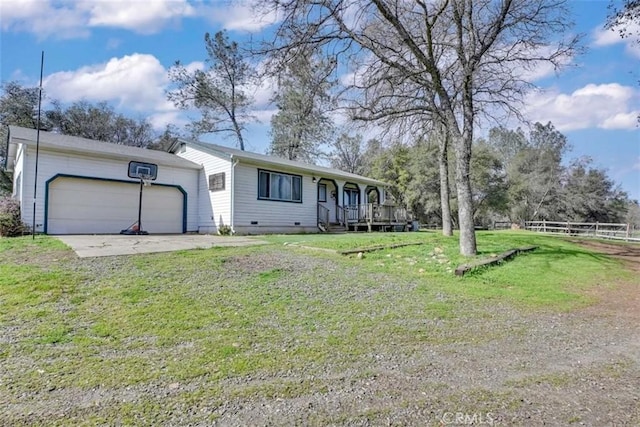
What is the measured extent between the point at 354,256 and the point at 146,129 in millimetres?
27233

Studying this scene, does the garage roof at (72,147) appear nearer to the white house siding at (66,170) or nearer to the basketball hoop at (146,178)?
the white house siding at (66,170)

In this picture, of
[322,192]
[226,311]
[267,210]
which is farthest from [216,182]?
[226,311]

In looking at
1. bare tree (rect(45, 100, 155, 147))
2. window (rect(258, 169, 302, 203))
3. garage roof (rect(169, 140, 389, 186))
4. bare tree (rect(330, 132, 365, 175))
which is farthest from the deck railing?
bare tree (rect(45, 100, 155, 147))

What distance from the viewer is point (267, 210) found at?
47.0ft

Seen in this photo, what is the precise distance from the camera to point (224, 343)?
315cm

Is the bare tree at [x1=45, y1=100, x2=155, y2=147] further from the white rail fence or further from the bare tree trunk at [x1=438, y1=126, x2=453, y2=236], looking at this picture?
the white rail fence

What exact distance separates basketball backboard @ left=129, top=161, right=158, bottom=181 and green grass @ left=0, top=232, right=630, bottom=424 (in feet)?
18.9

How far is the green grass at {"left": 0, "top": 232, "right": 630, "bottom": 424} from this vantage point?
264 centimetres

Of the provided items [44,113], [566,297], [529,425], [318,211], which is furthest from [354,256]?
[44,113]

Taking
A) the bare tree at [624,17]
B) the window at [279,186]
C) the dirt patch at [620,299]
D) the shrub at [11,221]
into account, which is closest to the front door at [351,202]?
the window at [279,186]

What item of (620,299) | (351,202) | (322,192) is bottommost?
(620,299)

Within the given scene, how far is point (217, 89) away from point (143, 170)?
16.2 metres

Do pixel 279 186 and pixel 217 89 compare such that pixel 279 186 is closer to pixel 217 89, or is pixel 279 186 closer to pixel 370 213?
pixel 370 213

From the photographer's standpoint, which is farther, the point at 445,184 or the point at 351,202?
the point at 351,202
